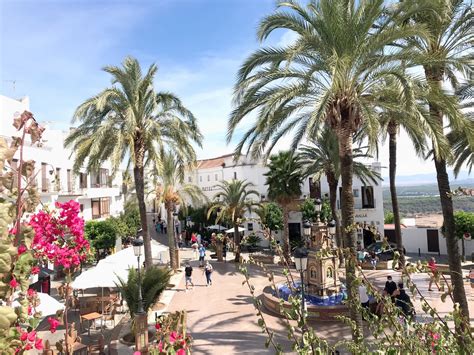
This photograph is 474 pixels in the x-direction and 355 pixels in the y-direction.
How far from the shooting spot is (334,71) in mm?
7918

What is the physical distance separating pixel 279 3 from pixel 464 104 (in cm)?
802

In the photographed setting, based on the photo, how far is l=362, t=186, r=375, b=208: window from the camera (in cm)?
3120

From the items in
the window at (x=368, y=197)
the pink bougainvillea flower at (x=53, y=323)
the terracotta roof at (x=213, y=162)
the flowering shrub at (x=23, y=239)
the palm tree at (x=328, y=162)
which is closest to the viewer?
the flowering shrub at (x=23, y=239)

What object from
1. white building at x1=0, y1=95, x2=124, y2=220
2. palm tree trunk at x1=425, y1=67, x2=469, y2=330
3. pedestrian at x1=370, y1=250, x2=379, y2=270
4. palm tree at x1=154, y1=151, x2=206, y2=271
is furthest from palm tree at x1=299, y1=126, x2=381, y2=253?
white building at x1=0, y1=95, x2=124, y2=220

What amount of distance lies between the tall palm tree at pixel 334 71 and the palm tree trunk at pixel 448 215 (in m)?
1.86

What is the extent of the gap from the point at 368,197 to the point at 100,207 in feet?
76.8

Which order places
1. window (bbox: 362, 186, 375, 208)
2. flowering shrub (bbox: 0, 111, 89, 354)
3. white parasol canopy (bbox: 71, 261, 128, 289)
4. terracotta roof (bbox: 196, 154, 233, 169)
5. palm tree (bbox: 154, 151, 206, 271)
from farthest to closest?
terracotta roof (bbox: 196, 154, 233, 169) → window (bbox: 362, 186, 375, 208) → palm tree (bbox: 154, 151, 206, 271) → white parasol canopy (bbox: 71, 261, 128, 289) → flowering shrub (bbox: 0, 111, 89, 354)

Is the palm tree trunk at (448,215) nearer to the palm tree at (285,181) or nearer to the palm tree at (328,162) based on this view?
the palm tree at (328,162)

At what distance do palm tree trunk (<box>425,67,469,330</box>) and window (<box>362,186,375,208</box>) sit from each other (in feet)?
71.1

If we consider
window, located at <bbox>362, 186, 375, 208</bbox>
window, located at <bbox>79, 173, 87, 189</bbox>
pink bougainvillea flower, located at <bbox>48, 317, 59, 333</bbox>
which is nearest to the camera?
pink bougainvillea flower, located at <bbox>48, 317, 59, 333</bbox>

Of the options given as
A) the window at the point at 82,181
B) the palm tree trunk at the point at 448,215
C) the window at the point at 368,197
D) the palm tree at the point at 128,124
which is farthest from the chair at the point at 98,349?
the window at the point at 368,197

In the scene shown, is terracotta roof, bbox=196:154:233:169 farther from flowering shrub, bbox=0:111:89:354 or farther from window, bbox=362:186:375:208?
flowering shrub, bbox=0:111:89:354

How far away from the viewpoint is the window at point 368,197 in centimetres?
3120

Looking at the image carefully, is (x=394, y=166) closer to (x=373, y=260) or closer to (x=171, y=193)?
(x=373, y=260)
